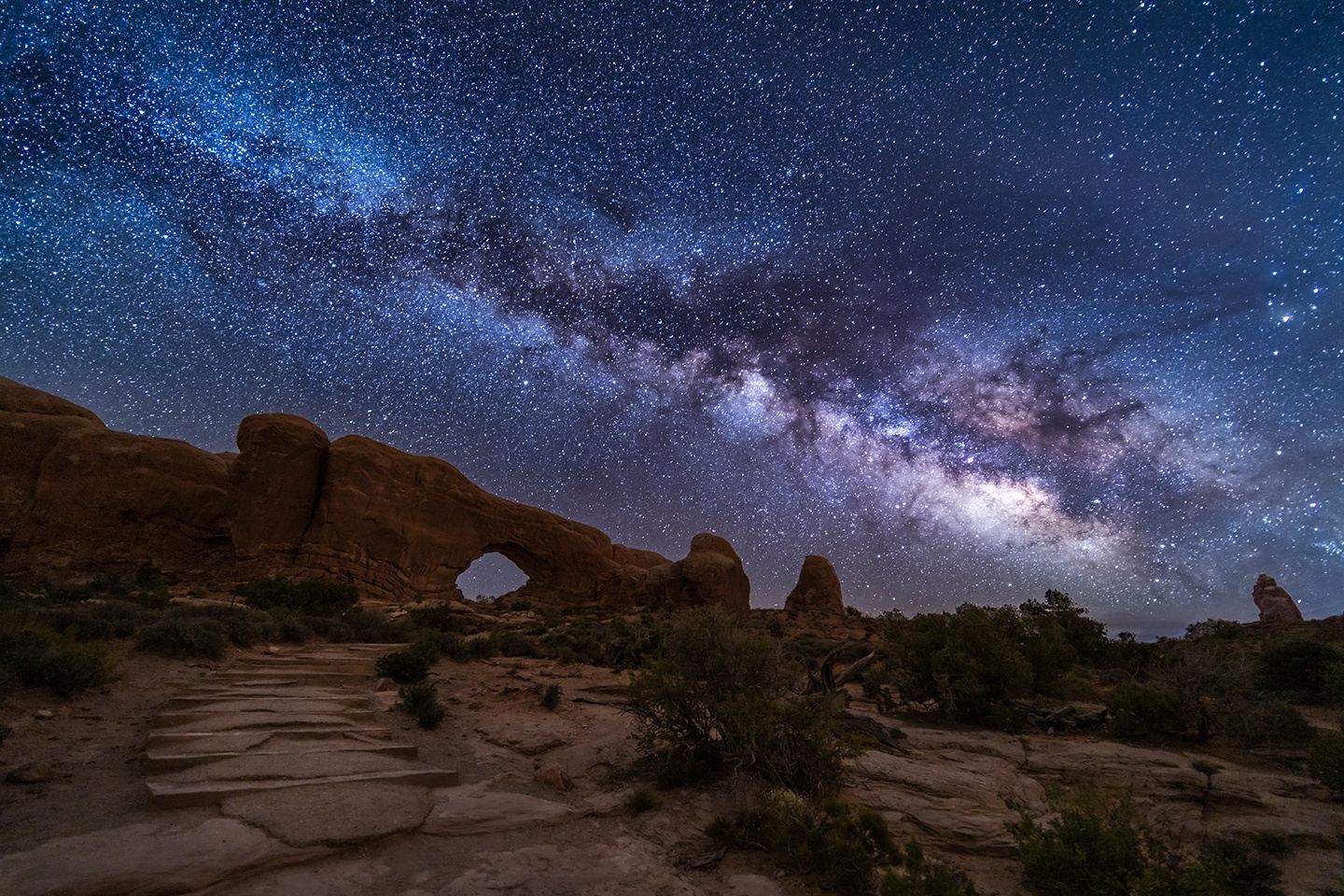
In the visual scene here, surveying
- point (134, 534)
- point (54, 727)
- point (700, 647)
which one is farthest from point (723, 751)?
point (134, 534)

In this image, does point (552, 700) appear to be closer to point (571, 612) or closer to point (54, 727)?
point (54, 727)

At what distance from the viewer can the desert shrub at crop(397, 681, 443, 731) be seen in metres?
8.29

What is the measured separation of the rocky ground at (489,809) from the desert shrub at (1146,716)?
3.03 ft

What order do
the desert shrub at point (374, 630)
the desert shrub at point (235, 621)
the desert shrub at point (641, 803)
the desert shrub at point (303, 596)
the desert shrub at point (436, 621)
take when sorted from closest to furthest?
the desert shrub at point (641, 803), the desert shrub at point (235, 621), the desert shrub at point (374, 630), the desert shrub at point (436, 621), the desert shrub at point (303, 596)

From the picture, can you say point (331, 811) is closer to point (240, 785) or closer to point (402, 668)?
point (240, 785)

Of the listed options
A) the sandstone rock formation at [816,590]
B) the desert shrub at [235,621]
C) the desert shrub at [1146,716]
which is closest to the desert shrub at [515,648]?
the desert shrub at [235,621]

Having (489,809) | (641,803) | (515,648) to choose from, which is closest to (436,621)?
(515,648)

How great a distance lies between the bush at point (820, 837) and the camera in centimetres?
434

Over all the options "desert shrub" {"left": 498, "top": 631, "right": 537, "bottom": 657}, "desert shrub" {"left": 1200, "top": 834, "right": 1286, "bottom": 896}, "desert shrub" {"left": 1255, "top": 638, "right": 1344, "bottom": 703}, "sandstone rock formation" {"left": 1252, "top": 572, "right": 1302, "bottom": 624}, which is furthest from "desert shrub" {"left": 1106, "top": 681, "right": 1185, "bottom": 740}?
"sandstone rock formation" {"left": 1252, "top": 572, "right": 1302, "bottom": 624}

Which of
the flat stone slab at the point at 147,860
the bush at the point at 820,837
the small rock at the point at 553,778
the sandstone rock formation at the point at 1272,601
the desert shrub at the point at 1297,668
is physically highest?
the sandstone rock formation at the point at 1272,601

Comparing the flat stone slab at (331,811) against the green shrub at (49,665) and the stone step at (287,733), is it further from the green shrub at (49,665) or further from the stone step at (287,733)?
the green shrub at (49,665)

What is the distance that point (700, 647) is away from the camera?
23.3 feet

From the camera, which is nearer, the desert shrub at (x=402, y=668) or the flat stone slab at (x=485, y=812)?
the flat stone slab at (x=485, y=812)

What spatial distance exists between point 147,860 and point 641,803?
3.84 metres
